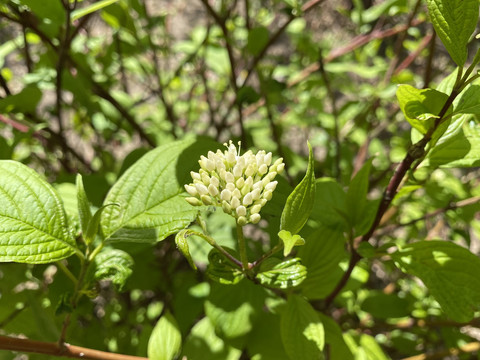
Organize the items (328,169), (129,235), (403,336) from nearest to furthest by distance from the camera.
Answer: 1. (129,235)
2. (328,169)
3. (403,336)

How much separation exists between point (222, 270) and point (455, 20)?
370 millimetres

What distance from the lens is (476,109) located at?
426mm

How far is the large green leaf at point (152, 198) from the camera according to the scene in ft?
1.74

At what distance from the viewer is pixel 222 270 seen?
0.49 meters

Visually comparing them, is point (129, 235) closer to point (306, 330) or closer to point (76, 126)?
point (306, 330)

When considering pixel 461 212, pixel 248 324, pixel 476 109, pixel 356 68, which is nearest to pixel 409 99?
pixel 476 109

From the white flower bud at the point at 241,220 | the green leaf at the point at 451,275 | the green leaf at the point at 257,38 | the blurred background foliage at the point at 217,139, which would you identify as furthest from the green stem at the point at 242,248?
the green leaf at the point at 257,38

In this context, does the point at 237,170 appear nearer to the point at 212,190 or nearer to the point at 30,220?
the point at 212,190

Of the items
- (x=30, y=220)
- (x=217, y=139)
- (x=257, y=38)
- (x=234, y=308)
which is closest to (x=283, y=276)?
(x=234, y=308)

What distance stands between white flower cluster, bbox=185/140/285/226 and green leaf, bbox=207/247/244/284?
7cm

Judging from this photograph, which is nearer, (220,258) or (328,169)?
(220,258)

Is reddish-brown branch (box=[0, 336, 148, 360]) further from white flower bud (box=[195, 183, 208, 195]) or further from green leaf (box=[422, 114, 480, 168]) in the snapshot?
green leaf (box=[422, 114, 480, 168])

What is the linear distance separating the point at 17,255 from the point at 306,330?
371mm

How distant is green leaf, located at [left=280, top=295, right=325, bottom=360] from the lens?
534mm
